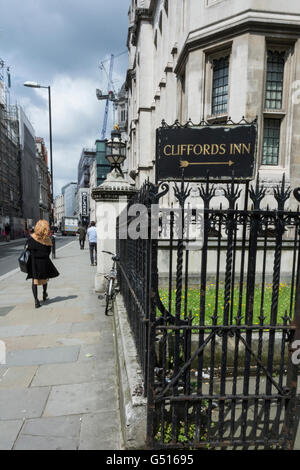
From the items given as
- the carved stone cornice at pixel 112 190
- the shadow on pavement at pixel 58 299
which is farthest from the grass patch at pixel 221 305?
the carved stone cornice at pixel 112 190

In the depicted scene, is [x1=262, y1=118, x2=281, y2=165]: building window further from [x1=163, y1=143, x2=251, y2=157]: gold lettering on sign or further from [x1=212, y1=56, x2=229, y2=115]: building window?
[x1=163, y1=143, x2=251, y2=157]: gold lettering on sign

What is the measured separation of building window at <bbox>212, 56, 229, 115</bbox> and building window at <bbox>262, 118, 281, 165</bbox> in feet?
5.47

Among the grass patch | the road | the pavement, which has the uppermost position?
the grass patch

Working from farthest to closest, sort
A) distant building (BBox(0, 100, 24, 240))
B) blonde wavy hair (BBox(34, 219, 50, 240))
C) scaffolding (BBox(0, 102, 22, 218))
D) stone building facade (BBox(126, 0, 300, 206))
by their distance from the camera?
1. scaffolding (BBox(0, 102, 22, 218))
2. distant building (BBox(0, 100, 24, 240))
3. stone building facade (BBox(126, 0, 300, 206))
4. blonde wavy hair (BBox(34, 219, 50, 240))

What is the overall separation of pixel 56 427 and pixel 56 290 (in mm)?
5749

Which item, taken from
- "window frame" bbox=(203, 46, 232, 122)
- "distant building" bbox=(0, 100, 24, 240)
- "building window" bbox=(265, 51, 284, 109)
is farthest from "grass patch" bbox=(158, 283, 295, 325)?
"distant building" bbox=(0, 100, 24, 240)

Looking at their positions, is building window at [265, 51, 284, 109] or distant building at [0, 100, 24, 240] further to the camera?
distant building at [0, 100, 24, 240]

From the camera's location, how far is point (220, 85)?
997 centimetres

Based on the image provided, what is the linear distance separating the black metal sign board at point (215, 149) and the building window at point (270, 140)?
562 centimetres

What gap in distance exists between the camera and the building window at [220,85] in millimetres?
9844

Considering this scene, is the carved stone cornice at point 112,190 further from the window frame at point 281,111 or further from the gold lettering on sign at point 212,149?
the window frame at point 281,111

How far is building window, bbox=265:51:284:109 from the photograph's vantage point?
9377mm
